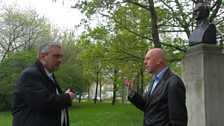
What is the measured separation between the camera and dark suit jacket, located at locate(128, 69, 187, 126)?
377 cm

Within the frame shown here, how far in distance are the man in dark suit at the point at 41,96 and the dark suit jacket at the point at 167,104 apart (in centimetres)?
101

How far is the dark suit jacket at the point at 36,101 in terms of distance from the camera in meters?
3.62

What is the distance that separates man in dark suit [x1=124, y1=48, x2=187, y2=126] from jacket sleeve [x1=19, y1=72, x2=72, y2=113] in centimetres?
104

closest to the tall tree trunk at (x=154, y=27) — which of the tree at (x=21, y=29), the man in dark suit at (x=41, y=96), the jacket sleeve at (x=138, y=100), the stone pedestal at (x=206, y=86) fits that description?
the stone pedestal at (x=206, y=86)

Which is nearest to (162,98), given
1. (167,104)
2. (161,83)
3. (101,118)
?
(167,104)

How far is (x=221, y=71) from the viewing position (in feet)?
26.6

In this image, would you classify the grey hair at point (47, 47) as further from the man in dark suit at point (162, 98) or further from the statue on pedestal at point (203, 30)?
the statue on pedestal at point (203, 30)

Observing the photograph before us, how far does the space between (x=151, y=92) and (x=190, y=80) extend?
4.34m

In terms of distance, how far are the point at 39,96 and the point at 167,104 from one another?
4.78 feet

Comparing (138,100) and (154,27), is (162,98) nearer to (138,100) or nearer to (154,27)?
(138,100)

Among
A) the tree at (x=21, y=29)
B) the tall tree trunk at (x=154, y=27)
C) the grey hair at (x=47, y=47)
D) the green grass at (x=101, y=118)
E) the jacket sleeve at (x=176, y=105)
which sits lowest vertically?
the green grass at (x=101, y=118)

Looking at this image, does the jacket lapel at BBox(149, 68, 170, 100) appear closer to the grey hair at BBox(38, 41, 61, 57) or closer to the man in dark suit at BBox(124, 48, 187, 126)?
the man in dark suit at BBox(124, 48, 187, 126)

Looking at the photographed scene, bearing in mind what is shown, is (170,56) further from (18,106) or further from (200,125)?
(18,106)

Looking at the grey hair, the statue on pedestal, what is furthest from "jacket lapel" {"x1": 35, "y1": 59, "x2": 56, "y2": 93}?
the statue on pedestal
